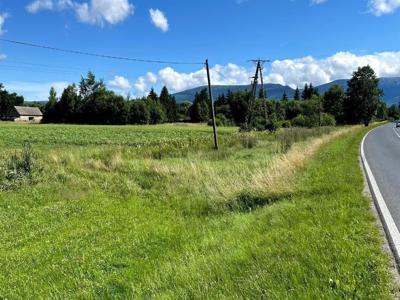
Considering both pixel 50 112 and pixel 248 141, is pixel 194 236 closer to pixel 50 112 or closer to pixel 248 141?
pixel 248 141

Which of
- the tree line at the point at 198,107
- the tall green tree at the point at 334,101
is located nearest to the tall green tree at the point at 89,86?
the tree line at the point at 198,107

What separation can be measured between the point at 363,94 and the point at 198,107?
52639 millimetres

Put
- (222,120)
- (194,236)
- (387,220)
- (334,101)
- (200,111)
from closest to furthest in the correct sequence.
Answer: (387,220) < (194,236) < (334,101) < (222,120) < (200,111)

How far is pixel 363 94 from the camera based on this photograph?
80250 millimetres

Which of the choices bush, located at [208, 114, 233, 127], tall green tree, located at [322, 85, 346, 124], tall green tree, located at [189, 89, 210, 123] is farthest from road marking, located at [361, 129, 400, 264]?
tall green tree, located at [189, 89, 210, 123]

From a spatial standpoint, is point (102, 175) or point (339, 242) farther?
point (102, 175)

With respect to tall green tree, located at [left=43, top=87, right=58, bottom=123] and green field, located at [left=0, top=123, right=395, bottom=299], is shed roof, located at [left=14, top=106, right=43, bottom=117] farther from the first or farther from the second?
green field, located at [left=0, top=123, right=395, bottom=299]

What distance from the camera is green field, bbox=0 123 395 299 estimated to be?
4945 millimetres

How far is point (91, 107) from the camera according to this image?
368 ft

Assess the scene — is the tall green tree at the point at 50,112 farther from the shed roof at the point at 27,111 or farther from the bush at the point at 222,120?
the bush at the point at 222,120

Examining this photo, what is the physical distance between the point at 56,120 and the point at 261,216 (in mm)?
115124

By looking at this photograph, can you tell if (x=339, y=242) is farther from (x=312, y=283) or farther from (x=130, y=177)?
(x=130, y=177)

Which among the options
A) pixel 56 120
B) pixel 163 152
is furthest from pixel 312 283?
pixel 56 120

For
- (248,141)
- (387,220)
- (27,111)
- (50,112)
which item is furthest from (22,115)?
(387,220)
